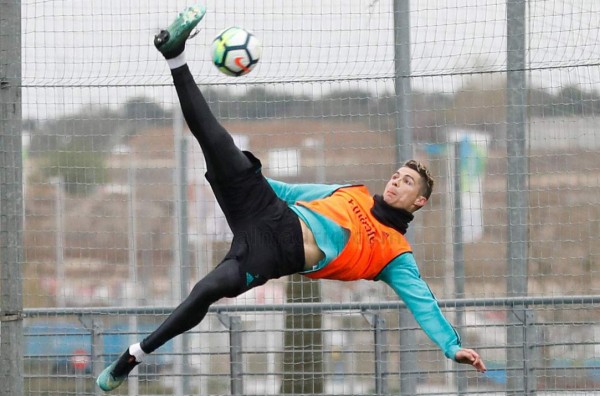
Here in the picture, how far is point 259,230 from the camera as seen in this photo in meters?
5.83

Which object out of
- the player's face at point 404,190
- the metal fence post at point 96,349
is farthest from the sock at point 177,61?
the metal fence post at point 96,349

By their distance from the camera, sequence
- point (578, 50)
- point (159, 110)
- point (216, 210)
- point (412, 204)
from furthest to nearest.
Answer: point (216, 210) < point (159, 110) < point (578, 50) < point (412, 204)

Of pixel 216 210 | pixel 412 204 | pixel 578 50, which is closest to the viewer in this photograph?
pixel 412 204

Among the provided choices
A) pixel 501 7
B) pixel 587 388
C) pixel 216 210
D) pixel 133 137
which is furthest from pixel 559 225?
pixel 133 137

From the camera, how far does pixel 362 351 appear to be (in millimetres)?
7535

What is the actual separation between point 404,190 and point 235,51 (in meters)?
1.23

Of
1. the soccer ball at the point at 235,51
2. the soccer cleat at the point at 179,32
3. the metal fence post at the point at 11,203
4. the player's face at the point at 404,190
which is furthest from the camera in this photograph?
the metal fence post at the point at 11,203

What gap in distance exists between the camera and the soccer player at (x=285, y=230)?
5625mm

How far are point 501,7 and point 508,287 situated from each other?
6.19 ft

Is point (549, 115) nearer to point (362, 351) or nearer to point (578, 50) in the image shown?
point (578, 50)

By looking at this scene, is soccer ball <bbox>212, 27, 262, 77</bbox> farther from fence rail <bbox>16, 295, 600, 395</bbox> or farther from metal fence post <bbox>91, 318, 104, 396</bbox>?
metal fence post <bbox>91, 318, 104, 396</bbox>

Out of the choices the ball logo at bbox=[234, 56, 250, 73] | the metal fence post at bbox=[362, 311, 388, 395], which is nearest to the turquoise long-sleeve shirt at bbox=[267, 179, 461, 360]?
the ball logo at bbox=[234, 56, 250, 73]

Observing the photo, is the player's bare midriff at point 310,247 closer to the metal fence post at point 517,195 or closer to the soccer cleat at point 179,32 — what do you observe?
the soccer cleat at point 179,32

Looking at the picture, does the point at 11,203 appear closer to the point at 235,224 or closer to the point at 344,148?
the point at 235,224
